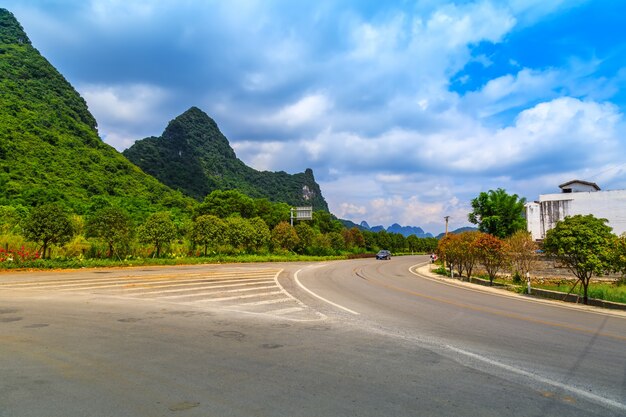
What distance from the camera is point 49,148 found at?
65625 mm

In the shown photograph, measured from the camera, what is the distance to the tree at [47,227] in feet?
85.4

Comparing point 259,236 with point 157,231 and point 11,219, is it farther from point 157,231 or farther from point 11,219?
point 11,219

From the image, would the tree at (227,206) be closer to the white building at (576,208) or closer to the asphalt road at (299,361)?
the white building at (576,208)

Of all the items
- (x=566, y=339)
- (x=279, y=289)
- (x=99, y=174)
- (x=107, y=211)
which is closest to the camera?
(x=566, y=339)

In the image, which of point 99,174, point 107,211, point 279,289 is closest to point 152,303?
point 279,289

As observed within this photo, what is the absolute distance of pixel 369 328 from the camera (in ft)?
28.0

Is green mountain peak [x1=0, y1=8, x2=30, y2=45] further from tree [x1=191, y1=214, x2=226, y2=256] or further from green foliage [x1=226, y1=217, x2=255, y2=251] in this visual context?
tree [x1=191, y1=214, x2=226, y2=256]

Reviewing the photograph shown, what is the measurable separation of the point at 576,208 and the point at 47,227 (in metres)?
55.5

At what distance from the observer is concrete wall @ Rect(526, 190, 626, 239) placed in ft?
145

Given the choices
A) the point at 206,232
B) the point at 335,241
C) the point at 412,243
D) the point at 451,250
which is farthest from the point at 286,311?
the point at 412,243

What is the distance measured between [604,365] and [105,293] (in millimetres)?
14191

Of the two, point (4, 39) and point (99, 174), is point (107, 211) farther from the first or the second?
point (4, 39)

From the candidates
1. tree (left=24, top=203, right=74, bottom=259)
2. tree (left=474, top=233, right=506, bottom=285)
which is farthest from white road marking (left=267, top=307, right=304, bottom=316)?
tree (left=24, top=203, right=74, bottom=259)

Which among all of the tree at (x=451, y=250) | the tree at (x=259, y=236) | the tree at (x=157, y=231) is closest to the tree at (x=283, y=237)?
the tree at (x=259, y=236)
